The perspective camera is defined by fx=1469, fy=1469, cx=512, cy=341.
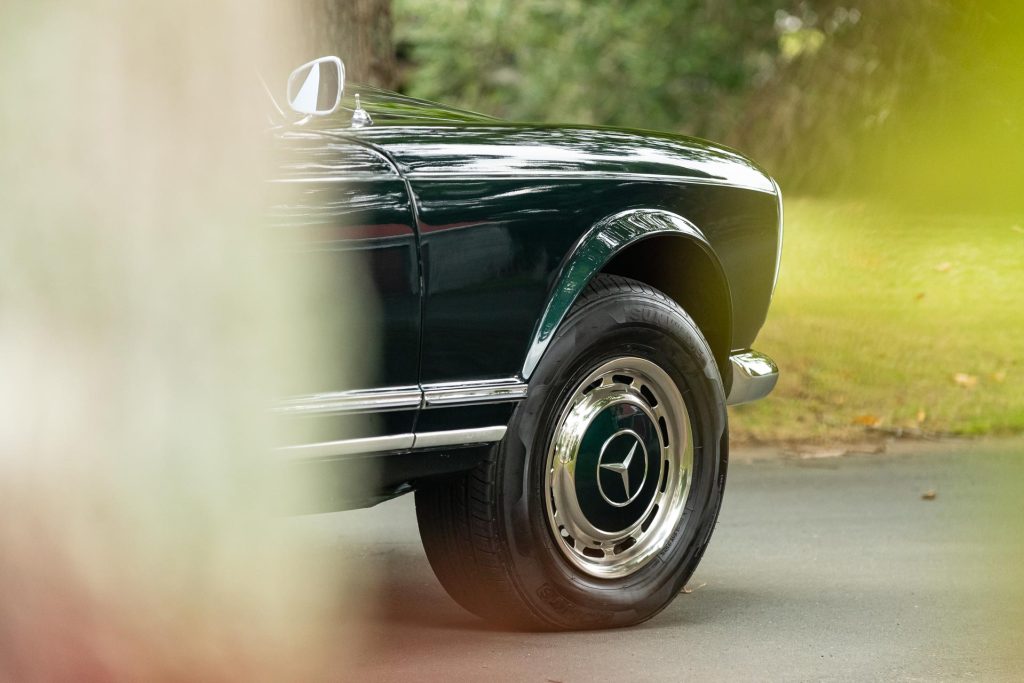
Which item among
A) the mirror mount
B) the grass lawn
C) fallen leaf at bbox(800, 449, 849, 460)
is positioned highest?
the mirror mount

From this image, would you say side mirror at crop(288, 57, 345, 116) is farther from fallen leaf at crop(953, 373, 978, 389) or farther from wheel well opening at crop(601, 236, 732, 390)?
fallen leaf at crop(953, 373, 978, 389)

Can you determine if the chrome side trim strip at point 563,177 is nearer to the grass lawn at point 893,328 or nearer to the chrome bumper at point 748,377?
the chrome bumper at point 748,377

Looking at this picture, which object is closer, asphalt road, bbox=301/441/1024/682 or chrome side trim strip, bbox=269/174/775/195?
chrome side trim strip, bbox=269/174/775/195

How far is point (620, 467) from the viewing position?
409 centimetres

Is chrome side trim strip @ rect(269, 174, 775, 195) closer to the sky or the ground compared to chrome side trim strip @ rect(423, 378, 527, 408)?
closer to the sky

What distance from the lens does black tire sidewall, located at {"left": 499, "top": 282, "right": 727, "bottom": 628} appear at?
3.88 m

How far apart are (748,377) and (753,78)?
13.4 metres

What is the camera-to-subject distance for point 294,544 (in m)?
5.25

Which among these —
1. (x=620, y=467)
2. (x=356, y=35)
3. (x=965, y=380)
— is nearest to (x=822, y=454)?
(x=965, y=380)

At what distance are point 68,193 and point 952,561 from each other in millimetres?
3343

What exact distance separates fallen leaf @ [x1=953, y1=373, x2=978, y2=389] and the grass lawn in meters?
0.01

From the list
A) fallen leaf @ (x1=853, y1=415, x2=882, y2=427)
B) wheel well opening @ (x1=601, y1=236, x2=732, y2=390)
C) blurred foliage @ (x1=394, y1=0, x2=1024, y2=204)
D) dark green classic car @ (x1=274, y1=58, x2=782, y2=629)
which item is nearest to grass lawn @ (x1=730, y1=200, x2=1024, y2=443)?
fallen leaf @ (x1=853, y1=415, x2=882, y2=427)

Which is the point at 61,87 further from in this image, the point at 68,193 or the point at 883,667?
the point at 883,667

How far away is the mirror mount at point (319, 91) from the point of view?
362cm
